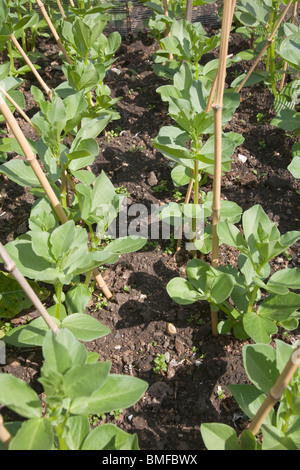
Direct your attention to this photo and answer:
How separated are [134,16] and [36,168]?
230 centimetres

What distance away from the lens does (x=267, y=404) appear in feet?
3.84

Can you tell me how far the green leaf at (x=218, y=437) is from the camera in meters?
1.23

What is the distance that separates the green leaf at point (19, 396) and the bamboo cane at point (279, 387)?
54 cm

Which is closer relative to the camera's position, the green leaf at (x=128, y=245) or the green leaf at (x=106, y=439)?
the green leaf at (x=106, y=439)

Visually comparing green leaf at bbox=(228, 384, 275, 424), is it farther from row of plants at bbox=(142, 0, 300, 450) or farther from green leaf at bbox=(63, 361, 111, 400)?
green leaf at bbox=(63, 361, 111, 400)

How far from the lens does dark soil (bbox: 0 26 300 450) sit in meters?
1.64

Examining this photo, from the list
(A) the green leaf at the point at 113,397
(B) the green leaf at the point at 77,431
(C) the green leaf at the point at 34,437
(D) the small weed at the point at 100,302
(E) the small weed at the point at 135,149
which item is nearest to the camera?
(C) the green leaf at the point at 34,437

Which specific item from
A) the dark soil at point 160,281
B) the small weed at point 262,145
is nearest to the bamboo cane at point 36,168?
the dark soil at point 160,281

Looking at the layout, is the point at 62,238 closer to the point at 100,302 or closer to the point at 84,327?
the point at 84,327

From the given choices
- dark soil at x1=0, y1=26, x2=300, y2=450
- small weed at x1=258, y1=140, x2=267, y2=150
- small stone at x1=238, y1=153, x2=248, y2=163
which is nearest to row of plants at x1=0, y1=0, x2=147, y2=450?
dark soil at x1=0, y1=26, x2=300, y2=450

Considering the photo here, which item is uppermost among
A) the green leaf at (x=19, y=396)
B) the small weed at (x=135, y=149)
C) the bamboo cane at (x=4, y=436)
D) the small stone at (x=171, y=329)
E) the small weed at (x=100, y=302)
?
the green leaf at (x=19, y=396)

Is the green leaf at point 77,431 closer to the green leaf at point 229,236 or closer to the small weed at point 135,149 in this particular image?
the green leaf at point 229,236
